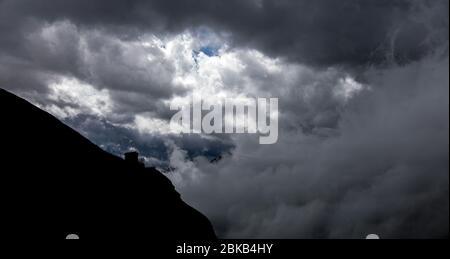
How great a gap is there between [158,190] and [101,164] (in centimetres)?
1965

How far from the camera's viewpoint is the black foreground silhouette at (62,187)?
40.9 metres

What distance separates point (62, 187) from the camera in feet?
156

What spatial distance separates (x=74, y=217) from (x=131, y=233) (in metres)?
12.4

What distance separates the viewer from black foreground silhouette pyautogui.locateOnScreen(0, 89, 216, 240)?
134 feet

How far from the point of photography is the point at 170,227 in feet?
237
